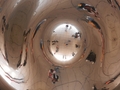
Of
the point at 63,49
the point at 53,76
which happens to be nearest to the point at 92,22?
the point at 63,49

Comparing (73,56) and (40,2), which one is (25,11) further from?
(73,56)

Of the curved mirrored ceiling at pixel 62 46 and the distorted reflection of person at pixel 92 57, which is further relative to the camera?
the distorted reflection of person at pixel 92 57

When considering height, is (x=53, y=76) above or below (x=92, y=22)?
below

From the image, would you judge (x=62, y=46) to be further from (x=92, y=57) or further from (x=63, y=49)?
(x=92, y=57)

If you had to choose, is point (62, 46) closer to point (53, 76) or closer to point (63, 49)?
point (63, 49)

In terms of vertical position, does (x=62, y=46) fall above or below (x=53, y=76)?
above

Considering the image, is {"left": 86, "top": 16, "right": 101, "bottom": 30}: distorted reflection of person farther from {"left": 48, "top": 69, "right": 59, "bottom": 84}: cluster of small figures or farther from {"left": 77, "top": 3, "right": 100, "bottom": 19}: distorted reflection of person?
{"left": 48, "top": 69, "right": 59, "bottom": 84}: cluster of small figures

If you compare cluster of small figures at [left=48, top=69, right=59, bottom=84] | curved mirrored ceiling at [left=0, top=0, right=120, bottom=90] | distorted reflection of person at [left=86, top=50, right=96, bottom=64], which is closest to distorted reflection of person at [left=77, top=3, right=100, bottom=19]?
curved mirrored ceiling at [left=0, top=0, right=120, bottom=90]

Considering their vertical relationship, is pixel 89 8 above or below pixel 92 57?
above

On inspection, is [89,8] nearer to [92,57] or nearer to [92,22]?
[92,22]

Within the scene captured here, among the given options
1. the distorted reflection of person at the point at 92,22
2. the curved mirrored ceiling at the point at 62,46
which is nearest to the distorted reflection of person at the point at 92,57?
the curved mirrored ceiling at the point at 62,46

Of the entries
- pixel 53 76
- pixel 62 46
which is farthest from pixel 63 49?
pixel 53 76

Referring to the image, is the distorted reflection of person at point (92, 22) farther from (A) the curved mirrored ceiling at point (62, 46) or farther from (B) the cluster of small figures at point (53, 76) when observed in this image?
(B) the cluster of small figures at point (53, 76)
